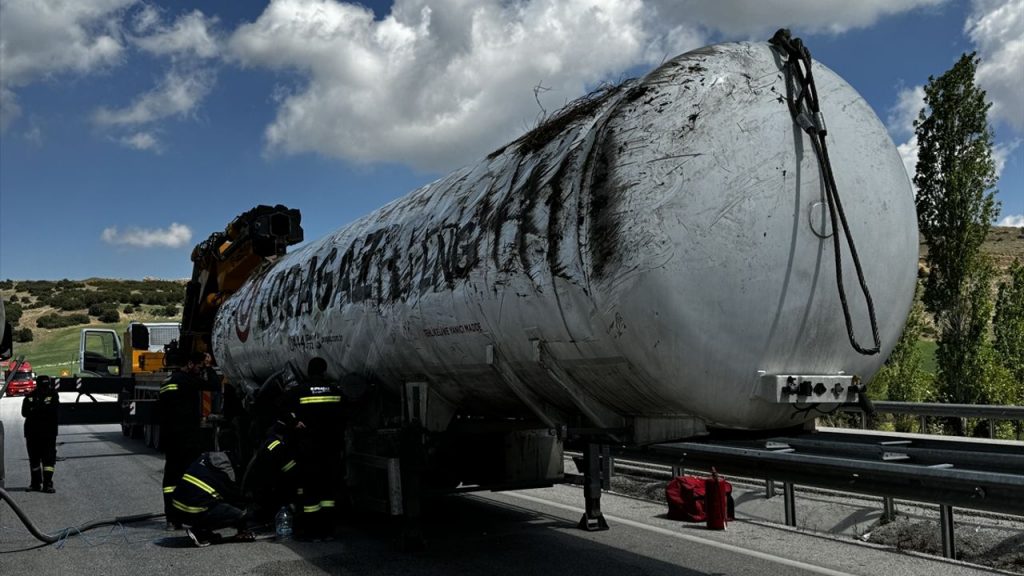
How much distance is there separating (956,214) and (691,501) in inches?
509

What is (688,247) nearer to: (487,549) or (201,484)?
(487,549)

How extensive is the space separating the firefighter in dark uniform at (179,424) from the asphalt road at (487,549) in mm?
613

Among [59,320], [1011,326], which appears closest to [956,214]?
[1011,326]

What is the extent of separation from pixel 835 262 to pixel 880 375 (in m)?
12.6

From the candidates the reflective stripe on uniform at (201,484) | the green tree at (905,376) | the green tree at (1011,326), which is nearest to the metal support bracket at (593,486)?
the reflective stripe on uniform at (201,484)

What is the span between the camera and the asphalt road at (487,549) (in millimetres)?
6559

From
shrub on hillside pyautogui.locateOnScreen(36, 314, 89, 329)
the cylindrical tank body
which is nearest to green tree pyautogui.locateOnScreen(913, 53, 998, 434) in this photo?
the cylindrical tank body

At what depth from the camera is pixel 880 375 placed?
52.9 feet

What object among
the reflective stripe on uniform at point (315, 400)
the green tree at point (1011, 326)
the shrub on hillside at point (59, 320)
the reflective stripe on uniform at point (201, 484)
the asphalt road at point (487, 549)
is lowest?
the asphalt road at point (487, 549)

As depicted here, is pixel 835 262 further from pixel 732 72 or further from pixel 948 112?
pixel 948 112

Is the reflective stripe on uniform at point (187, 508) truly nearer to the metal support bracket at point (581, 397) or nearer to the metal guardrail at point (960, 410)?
the metal support bracket at point (581, 397)

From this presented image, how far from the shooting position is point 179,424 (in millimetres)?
8734

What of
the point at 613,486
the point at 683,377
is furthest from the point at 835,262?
the point at 613,486

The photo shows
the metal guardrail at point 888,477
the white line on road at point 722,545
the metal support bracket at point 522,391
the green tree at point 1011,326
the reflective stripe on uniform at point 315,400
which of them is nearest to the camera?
the metal guardrail at point 888,477
